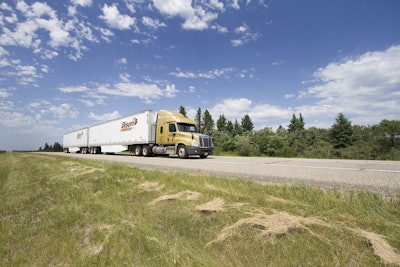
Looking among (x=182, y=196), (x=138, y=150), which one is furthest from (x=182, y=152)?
(x=182, y=196)

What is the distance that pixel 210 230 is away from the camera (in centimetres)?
281

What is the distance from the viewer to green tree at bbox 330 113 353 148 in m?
51.0

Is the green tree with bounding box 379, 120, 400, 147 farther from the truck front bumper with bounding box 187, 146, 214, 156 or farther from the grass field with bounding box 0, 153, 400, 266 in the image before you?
the grass field with bounding box 0, 153, 400, 266

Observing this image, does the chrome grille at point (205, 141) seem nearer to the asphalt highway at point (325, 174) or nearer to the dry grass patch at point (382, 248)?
the asphalt highway at point (325, 174)

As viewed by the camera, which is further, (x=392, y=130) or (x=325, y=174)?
(x=392, y=130)

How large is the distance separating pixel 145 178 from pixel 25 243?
11.0 feet

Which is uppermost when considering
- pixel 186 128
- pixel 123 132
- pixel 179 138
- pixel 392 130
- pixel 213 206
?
pixel 392 130

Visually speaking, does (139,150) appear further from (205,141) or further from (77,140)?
(77,140)

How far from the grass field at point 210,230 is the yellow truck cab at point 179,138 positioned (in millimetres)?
12679

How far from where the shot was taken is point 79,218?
12.1ft

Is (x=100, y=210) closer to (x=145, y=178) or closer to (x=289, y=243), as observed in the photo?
(x=145, y=178)

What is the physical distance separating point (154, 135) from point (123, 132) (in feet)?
20.4

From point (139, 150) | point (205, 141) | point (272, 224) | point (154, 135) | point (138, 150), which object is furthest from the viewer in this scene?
point (138, 150)

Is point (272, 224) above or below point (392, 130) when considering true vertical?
below
